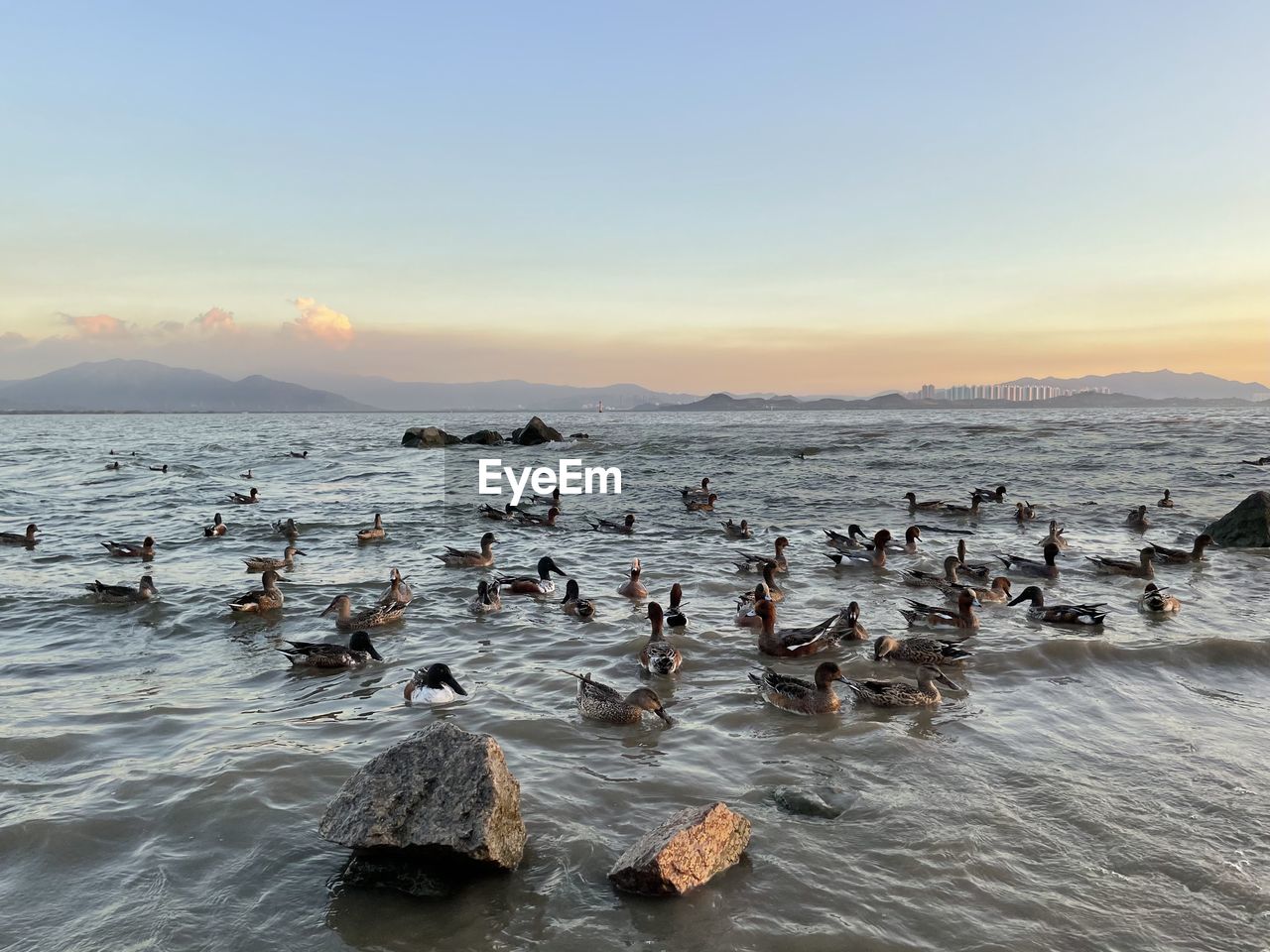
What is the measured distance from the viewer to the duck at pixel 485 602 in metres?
12.1

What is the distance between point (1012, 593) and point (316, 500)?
21661 mm

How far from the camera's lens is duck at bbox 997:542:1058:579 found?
14336mm

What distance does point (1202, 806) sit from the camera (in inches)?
→ 226

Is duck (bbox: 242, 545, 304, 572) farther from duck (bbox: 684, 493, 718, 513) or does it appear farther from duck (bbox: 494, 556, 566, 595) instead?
duck (bbox: 684, 493, 718, 513)

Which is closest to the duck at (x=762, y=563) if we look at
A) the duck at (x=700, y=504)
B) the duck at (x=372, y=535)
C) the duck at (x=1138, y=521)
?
the duck at (x=700, y=504)

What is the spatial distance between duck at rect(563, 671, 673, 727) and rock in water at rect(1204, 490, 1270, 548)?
591 inches

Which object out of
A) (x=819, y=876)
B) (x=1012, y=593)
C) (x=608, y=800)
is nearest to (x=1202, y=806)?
(x=819, y=876)

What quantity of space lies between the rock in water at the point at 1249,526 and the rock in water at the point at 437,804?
57.4 feet

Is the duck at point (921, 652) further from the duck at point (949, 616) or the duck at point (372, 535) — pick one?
the duck at point (372, 535)

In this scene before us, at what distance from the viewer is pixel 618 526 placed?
20594 mm

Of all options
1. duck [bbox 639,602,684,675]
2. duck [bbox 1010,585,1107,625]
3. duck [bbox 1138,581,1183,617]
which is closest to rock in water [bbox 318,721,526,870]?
duck [bbox 639,602,684,675]

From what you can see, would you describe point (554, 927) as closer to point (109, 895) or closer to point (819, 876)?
point (819, 876)

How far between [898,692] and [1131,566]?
8.76 m

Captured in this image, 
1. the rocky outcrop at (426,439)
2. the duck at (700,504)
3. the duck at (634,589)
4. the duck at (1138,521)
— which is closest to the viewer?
the duck at (634,589)
